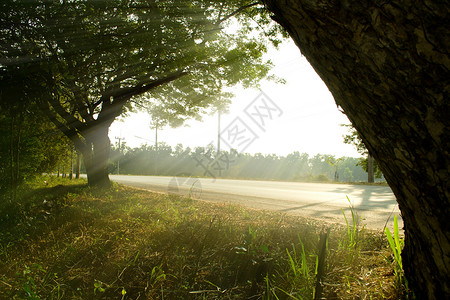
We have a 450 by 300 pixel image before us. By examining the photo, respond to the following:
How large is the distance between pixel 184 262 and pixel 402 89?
2.19 metres

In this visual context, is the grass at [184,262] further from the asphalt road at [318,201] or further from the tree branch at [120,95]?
the tree branch at [120,95]

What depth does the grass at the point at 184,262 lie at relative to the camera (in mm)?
1842

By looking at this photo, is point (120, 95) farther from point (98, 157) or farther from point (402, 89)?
point (402, 89)

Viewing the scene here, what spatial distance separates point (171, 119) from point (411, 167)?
1245cm

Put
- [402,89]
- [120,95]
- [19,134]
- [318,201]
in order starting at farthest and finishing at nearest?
[120,95]
[318,201]
[19,134]
[402,89]

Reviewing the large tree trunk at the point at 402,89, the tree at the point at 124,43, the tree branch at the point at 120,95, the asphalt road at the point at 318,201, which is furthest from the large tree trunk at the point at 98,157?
the large tree trunk at the point at 402,89

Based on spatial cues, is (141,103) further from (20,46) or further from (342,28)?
(342,28)

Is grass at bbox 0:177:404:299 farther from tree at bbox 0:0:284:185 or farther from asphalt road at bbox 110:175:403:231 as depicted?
tree at bbox 0:0:284:185

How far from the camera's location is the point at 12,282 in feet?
6.71

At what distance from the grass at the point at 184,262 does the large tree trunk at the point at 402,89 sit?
2.23ft

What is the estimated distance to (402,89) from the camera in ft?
3.32

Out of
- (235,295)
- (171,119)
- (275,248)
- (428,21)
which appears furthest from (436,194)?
(171,119)

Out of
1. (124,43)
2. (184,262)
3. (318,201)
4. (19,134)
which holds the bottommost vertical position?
(318,201)

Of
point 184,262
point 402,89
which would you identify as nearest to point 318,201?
point 184,262
